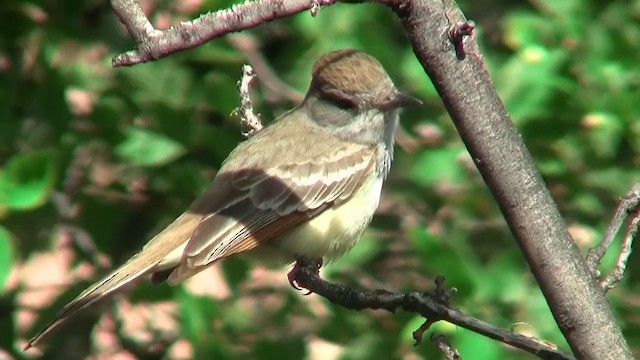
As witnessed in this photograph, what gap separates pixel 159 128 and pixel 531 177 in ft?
8.94

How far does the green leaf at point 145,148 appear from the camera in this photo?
180 inches

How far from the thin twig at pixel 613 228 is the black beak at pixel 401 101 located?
6.51 ft

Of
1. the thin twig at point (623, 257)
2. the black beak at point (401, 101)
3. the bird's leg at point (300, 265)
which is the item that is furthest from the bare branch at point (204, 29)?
the black beak at point (401, 101)

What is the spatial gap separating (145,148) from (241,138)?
1.66 ft

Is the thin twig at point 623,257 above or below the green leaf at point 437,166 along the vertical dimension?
above

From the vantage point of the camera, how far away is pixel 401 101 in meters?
4.53

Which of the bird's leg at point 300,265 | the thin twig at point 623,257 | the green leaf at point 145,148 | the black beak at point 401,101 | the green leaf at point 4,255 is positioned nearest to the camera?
the thin twig at point 623,257

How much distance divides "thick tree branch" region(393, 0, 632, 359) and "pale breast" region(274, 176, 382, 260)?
2.42 m

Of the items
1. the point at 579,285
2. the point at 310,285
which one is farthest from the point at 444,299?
the point at 310,285

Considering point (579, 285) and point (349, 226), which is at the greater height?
point (579, 285)

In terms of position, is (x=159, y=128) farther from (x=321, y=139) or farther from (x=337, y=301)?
(x=337, y=301)

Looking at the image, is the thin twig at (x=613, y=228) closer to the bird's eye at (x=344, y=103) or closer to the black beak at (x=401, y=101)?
the black beak at (x=401, y=101)

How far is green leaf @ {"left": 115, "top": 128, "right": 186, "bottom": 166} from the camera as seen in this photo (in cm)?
456

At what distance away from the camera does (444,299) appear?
7.41 ft
